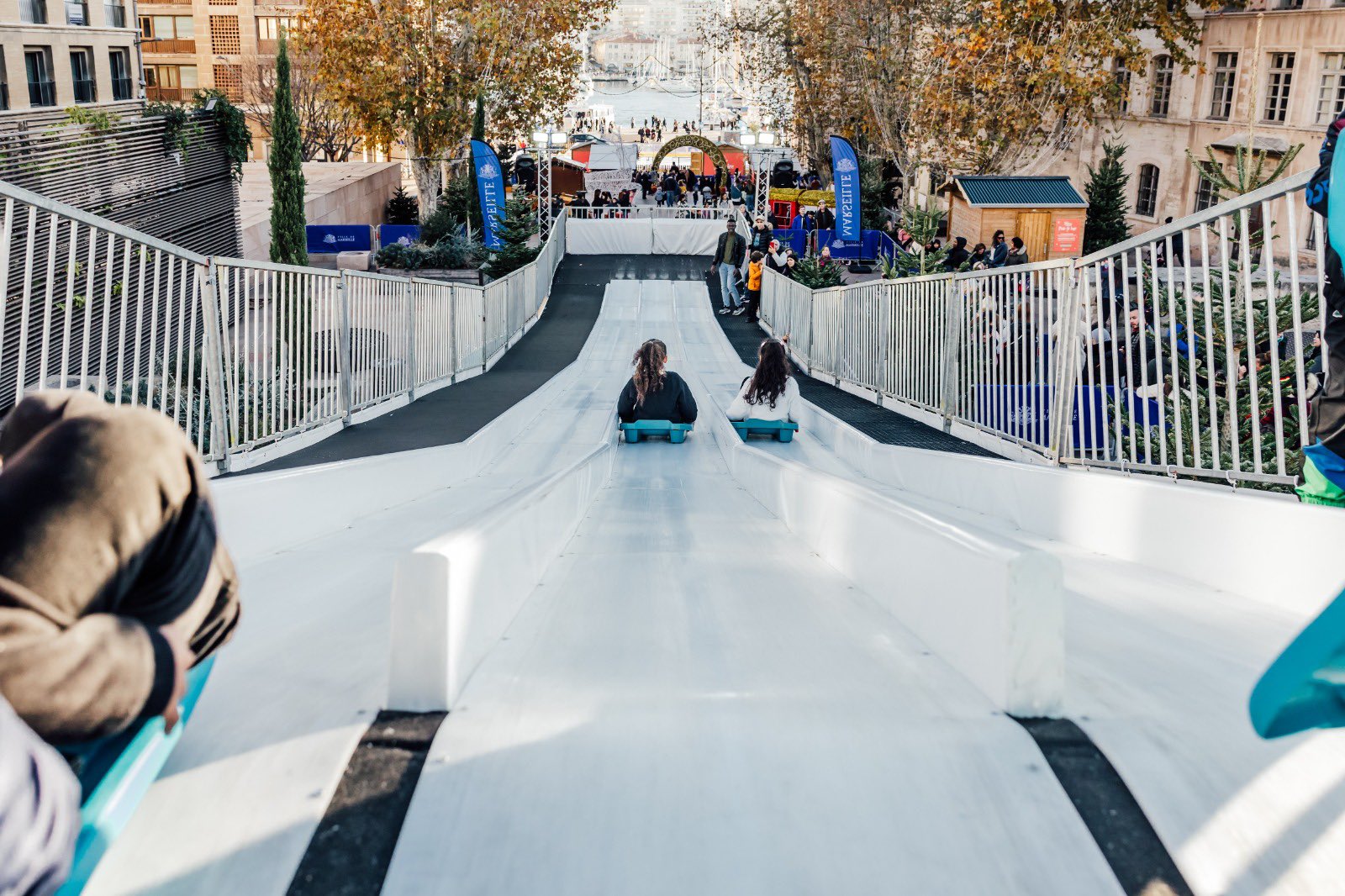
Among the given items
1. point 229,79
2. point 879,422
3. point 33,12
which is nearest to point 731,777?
point 879,422

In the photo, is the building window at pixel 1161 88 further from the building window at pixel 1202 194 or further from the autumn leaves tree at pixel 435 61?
the autumn leaves tree at pixel 435 61

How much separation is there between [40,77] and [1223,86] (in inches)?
1261

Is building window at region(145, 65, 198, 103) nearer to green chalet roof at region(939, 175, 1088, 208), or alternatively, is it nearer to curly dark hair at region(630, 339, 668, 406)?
green chalet roof at region(939, 175, 1088, 208)

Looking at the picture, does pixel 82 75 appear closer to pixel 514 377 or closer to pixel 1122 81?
pixel 514 377

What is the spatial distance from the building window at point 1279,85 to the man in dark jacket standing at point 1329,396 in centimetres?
3121

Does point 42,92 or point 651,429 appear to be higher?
point 42,92

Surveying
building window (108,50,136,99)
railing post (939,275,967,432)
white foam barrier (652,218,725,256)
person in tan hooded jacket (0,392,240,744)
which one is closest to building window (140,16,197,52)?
building window (108,50,136,99)

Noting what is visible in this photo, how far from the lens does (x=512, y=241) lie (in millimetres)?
30094

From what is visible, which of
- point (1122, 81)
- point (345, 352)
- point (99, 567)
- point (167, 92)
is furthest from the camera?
point (167, 92)

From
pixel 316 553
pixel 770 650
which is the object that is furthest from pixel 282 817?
pixel 316 553

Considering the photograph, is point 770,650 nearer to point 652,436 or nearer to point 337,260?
point 652,436

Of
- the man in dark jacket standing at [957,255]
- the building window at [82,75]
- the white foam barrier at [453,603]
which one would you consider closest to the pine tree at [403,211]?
the building window at [82,75]

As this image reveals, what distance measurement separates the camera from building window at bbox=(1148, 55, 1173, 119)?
35469 millimetres

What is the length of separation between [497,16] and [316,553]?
33.7 meters
